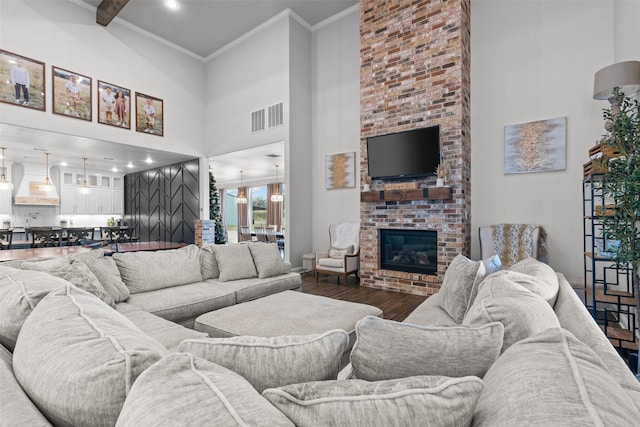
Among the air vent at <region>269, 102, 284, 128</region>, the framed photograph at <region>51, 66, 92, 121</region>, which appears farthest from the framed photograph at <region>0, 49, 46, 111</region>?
the air vent at <region>269, 102, 284, 128</region>

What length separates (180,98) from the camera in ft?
22.2

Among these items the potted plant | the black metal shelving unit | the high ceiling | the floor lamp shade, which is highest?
the high ceiling

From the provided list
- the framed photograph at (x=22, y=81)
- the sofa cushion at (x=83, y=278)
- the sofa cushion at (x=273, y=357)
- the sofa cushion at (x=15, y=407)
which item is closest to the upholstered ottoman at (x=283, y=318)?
the sofa cushion at (x=83, y=278)

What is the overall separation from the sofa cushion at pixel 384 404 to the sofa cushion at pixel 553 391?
0.18 feet

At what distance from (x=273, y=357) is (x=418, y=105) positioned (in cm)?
443

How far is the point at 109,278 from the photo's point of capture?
8.00 ft

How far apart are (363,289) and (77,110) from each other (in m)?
5.69

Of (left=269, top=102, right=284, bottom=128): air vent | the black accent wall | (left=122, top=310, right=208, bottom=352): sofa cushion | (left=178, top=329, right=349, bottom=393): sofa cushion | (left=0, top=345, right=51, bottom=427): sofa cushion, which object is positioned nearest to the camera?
(left=0, top=345, right=51, bottom=427): sofa cushion

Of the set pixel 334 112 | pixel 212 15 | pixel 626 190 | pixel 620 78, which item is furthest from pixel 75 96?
pixel 620 78

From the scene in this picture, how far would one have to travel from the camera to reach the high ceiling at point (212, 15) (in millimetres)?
5352

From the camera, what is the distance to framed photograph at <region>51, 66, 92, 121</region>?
197 inches

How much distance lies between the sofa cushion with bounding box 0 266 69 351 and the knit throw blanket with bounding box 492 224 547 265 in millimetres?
4424

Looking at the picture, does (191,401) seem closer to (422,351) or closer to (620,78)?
(422,351)

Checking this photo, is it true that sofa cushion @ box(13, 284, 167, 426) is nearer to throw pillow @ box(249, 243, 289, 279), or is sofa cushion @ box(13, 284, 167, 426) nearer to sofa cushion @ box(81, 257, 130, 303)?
sofa cushion @ box(81, 257, 130, 303)
